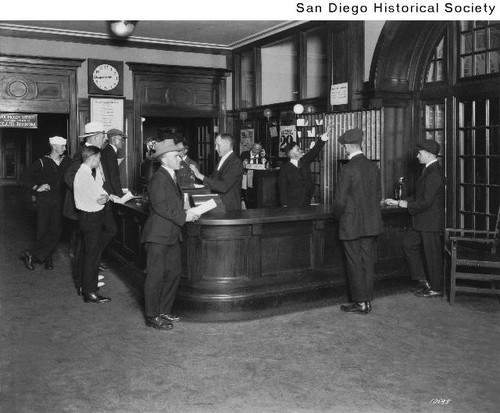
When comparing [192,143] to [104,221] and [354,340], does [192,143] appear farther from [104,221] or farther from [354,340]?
[354,340]

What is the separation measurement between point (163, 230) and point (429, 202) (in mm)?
2444

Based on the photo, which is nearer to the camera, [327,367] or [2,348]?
[327,367]

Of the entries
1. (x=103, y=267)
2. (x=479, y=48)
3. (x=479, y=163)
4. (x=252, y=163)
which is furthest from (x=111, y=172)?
(x=479, y=48)

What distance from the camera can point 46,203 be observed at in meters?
6.59

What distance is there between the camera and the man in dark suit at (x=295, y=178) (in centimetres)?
651

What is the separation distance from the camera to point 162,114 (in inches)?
360

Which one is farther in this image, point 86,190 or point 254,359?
point 86,190

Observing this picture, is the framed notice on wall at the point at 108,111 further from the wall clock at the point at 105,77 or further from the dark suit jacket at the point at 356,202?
the dark suit jacket at the point at 356,202

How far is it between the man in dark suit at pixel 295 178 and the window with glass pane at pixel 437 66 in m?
1.35

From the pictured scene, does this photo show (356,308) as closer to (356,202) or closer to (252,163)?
(356,202)

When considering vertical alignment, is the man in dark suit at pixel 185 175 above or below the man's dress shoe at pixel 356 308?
above

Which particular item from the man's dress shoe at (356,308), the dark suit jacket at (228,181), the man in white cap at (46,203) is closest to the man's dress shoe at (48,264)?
the man in white cap at (46,203)
